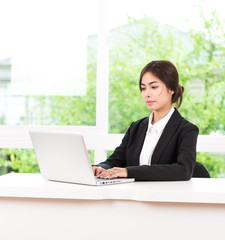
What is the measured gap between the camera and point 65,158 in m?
1.73

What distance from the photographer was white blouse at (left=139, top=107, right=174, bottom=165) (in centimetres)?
227

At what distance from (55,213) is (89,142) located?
5.95ft

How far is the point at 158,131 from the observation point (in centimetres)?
228

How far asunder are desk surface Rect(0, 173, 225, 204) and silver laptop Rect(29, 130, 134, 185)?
4 cm

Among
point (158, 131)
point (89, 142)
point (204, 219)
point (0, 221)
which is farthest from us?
point (89, 142)

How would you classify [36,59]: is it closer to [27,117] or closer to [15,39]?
[15,39]

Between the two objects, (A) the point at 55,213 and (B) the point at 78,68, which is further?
(B) the point at 78,68

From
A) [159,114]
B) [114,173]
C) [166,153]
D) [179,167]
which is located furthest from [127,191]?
[159,114]

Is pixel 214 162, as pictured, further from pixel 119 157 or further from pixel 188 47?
pixel 119 157

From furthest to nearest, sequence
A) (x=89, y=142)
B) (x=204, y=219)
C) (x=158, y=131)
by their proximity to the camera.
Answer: (x=89, y=142) < (x=158, y=131) < (x=204, y=219)

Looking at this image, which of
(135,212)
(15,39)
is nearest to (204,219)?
(135,212)

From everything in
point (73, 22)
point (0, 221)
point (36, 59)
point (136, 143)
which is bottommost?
point (0, 221)

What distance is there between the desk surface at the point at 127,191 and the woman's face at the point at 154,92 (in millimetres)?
587

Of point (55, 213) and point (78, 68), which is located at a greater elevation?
point (78, 68)
